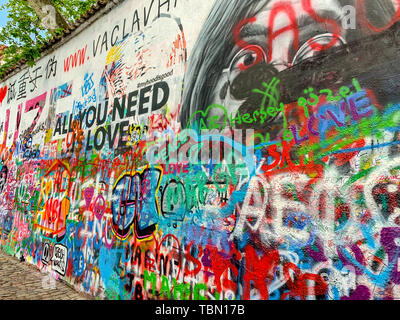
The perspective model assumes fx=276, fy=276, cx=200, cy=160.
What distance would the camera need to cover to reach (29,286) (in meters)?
4.57

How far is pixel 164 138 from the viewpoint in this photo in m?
3.39

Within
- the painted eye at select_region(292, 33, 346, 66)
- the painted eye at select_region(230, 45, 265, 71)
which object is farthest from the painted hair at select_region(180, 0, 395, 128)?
the painted eye at select_region(292, 33, 346, 66)

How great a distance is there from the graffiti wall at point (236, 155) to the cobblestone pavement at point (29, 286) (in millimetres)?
261

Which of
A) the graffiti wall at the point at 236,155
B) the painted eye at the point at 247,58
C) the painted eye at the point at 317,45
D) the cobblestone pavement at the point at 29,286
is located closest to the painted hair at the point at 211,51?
the graffiti wall at the point at 236,155

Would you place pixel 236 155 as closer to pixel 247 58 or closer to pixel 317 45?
pixel 247 58

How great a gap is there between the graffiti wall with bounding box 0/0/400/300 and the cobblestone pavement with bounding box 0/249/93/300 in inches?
10.3

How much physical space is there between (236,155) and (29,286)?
4288 mm

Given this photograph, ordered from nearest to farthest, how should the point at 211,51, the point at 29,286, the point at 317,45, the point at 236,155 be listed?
the point at 317,45
the point at 236,155
the point at 211,51
the point at 29,286

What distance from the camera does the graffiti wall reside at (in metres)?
1.87

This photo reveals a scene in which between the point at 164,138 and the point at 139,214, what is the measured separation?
3.39 feet

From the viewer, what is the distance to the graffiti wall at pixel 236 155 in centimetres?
187

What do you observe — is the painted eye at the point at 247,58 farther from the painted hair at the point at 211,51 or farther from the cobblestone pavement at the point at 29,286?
the cobblestone pavement at the point at 29,286

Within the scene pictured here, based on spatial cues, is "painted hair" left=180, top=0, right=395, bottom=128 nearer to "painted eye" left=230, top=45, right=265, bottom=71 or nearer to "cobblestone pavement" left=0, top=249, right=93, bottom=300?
"painted eye" left=230, top=45, right=265, bottom=71

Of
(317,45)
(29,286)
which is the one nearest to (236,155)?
(317,45)
